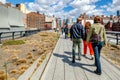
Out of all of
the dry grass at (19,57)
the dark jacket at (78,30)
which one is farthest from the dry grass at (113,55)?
the dry grass at (19,57)

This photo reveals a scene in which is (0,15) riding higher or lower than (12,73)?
higher

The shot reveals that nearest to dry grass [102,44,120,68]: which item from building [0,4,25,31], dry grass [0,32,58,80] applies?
dry grass [0,32,58,80]

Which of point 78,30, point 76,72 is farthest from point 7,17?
point 76,72

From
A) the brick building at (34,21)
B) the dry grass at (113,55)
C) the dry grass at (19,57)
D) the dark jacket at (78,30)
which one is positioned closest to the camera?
the dry grass at (19,57)

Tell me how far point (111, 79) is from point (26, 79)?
2.72 meters

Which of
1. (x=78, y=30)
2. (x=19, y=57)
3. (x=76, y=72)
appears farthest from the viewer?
→ (x=19, y=57)

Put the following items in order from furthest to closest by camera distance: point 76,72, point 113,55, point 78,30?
point 113,55
point 78,30
point 76,72

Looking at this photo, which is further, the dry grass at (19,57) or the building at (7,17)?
the building at (7,17)

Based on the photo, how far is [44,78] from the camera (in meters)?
7.20

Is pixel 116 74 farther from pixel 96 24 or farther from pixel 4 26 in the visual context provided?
pixel 4 26

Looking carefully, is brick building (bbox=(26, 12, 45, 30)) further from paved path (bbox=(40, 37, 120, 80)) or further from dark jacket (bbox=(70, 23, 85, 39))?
paved path (bbox=(40, 37, 120, 80))

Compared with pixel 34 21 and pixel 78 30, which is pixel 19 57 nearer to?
pixel 78 30

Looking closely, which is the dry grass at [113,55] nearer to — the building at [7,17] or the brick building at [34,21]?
the building at [7,17]

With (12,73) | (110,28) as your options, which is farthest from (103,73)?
(110,28)
